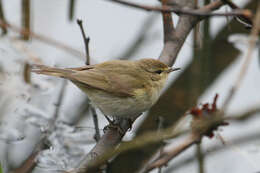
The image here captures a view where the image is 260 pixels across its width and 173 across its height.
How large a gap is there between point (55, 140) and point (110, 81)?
1.07 metres

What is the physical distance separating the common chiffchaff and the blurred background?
1.00ft

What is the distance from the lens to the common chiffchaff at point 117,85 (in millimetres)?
3617

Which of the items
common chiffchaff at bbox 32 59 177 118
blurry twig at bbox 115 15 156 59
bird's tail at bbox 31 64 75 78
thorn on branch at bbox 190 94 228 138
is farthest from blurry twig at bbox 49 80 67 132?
thorn on branch at bbox 190 94 228 138

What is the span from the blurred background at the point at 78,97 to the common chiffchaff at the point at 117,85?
Answer: 30 centimetres

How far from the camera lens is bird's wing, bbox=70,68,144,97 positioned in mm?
3586

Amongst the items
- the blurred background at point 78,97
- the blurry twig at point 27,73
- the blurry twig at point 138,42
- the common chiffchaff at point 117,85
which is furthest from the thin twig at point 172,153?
the blurry twig at point 138,42

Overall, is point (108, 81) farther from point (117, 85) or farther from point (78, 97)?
point (78, 97)

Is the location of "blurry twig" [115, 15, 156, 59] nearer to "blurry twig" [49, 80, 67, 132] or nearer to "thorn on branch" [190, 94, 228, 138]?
"blurry twig" [49, 80, 67, 132]

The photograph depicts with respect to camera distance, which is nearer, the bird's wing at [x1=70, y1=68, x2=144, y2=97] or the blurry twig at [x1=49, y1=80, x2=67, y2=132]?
the bird's wing at [x1=70, y1=68, x2=144, y2=97]

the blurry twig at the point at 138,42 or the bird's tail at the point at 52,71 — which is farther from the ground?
the blurry twig at the point at 138,42

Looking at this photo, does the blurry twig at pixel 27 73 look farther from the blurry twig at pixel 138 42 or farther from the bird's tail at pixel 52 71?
the bird's tail at pixel 52 71

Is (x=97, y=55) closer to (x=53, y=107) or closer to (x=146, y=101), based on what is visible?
(x=53, y=107)

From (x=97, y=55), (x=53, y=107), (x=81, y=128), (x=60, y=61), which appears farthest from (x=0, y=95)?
(x=97, y=55)

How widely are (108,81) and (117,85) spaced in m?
0.09
